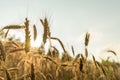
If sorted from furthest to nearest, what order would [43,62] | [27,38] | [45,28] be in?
1. [43,62]
2. [45,28]
3. [27,38]

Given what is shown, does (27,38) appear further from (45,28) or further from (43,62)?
(43,62)

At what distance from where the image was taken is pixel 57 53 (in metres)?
4.84

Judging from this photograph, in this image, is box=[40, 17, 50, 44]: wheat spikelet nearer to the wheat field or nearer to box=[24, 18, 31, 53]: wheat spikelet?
the wheat field

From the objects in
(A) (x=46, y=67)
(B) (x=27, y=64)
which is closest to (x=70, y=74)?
(A) (x=46, y=67)

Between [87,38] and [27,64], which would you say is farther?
[87,38]

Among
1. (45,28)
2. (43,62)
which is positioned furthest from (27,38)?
(43,62)

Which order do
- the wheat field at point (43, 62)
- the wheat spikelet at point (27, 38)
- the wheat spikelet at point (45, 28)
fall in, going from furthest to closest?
the wheat spikelet at point (45, 28) < the wheat field at point (43, 62) < the wheat spikelet at point (27, 38)

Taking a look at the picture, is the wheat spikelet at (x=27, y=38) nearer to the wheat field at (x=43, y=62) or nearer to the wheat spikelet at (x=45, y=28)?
the wheat field at (x=43, y=62)

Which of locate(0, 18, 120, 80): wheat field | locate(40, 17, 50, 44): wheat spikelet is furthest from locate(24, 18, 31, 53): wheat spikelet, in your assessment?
locate(40, 17, 50, 44): wheat spikelet

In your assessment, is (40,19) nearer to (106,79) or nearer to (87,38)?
(87,38)

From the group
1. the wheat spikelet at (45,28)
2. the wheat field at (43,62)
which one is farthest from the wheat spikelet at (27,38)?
the wheat spikelet at (45,28)

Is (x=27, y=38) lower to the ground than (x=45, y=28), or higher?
lower

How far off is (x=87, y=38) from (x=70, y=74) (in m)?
Result: 0.72

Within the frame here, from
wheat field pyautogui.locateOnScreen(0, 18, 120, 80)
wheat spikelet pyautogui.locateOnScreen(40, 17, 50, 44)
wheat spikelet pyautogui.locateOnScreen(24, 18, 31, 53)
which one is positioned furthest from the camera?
wheat spikelet pyautogui.locateOnScreen(40, 17, 50, 44)
